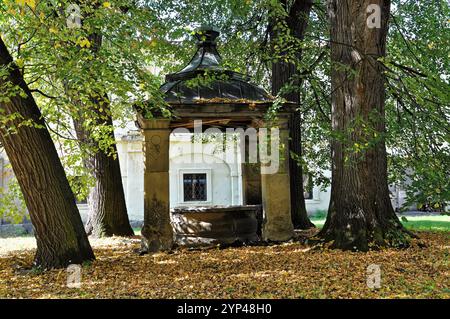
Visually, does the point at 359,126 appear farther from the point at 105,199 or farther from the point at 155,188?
the point at 105,199

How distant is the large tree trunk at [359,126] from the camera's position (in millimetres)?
7432

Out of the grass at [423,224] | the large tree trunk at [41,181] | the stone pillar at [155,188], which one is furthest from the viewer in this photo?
the grass at [423,224]

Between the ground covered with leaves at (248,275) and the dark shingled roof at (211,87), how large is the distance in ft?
8.77

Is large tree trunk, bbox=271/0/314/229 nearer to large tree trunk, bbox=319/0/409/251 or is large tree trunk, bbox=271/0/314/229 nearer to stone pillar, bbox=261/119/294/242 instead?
stone pillar, bbox=261/119/294/242

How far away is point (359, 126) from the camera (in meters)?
7.27

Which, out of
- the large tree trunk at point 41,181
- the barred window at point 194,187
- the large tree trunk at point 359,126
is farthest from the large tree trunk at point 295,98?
the barred window at point 194,187

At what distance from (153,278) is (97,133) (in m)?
3.94

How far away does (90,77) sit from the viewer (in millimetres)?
6793

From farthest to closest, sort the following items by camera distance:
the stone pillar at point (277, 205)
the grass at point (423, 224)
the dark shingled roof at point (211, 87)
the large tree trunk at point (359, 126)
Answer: the grass at point (423, 224), the stone pillar at point (277, 205), the dark shingled roof at point (211, 87), the large tree trunk at point (359, 126)

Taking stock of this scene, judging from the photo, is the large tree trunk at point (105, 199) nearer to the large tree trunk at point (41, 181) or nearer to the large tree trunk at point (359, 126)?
the large tree trunk at point (41, 181)

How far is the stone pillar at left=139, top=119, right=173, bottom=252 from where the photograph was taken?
858 centimetres

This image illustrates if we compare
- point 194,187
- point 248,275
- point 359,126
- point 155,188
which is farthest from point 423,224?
point 248,275

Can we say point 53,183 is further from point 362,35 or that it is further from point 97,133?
point 362,35
